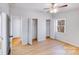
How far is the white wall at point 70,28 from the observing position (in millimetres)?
1763

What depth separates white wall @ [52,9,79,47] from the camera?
1763 millimetres

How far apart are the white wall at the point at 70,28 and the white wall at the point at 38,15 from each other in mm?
200

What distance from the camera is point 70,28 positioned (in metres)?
1.88

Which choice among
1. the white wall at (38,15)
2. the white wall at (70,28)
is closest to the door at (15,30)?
the white wall at (38,15)

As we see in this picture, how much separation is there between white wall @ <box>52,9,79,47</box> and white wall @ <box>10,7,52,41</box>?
20 centimetres

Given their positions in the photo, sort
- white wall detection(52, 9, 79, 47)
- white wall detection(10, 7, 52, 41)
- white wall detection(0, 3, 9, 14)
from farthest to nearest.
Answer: white wall detection(52, 9, 79, 47), white wall detection(10, 7, 52, 41), white wall detection(0, 3, 9, 14)

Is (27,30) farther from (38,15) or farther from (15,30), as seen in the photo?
(38,15)

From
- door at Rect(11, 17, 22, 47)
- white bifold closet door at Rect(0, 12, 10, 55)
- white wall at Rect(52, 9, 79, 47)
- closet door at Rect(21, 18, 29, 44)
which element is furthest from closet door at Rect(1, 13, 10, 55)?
white wall at Rect(52, 9, 79, 47)

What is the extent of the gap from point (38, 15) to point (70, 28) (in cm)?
71

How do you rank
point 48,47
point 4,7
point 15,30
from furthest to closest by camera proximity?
1. point 48,47
2. point 15,30
3. point 4,7

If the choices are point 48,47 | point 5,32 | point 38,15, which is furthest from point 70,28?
point 5,32

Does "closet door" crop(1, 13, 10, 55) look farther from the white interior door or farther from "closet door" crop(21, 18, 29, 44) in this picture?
"closet door" crop(21, 18, 29, 44)
